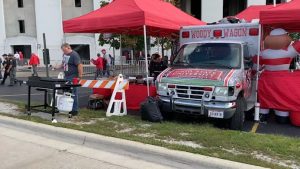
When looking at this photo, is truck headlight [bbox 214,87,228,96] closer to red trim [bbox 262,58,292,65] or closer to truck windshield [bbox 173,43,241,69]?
truck windshield [bbox 173,43,241,69]

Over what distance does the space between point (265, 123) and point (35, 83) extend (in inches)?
218

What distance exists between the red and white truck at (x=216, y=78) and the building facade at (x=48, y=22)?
28.9m

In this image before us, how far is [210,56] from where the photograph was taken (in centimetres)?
785

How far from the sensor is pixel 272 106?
8.02 meters

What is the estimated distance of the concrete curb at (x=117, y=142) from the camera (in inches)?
189

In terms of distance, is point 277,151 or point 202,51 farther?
point 202,51

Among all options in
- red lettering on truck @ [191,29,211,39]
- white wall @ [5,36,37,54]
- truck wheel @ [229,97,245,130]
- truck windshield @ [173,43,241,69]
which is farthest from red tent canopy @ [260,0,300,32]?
white wall @ [5,36,37,54]

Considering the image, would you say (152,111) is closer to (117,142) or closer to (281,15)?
(117,142)

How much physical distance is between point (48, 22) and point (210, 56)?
35.0 meters

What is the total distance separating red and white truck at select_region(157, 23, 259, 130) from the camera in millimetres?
6820

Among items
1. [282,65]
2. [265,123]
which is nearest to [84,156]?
[265,123]

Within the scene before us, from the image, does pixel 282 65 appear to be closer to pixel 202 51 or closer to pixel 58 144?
pixel 202 51

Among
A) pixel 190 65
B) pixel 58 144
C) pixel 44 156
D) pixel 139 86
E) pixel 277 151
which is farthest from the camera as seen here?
pixel 139 86

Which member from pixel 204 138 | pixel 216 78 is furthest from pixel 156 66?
pixel 204 138
